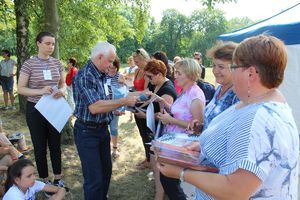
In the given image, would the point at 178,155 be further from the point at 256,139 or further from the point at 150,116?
the point at 150,116

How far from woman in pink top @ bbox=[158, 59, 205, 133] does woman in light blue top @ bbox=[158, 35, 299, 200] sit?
1.58 metres

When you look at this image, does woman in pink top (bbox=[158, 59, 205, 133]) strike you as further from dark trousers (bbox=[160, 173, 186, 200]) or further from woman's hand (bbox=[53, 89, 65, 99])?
woman's hand (bbox=[53, 89, 65, 99])

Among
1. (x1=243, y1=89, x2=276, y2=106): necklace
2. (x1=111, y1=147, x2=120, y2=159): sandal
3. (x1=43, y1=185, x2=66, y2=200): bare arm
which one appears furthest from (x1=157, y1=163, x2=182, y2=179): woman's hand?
(x1=111, y1=147, x2=120, y2=159): sandal

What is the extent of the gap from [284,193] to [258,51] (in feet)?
1.84

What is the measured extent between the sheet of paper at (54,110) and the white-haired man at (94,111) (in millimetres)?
697

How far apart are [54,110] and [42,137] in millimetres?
411

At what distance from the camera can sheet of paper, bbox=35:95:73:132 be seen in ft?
12.0

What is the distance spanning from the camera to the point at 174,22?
200 feet

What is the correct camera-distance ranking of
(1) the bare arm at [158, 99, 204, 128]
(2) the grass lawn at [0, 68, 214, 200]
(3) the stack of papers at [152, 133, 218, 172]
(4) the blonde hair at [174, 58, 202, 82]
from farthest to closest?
1. (2) the grass lawn at [0, 68, 214, 200]
2. (4) the blonde hair at [174, 58, 202, 82]
3. (1) the bare arm at [158, 99, 204, 128]
4. (3) the stack of papers at [152, 133, 218, 172]

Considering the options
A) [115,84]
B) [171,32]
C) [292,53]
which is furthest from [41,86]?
[171,32]

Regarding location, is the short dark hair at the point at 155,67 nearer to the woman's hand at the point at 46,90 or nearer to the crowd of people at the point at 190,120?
the crowd of people at the point at 190,120

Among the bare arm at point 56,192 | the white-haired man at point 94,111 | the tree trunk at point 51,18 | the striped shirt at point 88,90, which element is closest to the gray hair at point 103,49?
the white-haired man at point 94,111

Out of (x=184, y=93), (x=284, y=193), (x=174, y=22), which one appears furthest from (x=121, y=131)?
(x=174, y=22)

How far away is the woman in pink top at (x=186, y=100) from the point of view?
2.94 m
